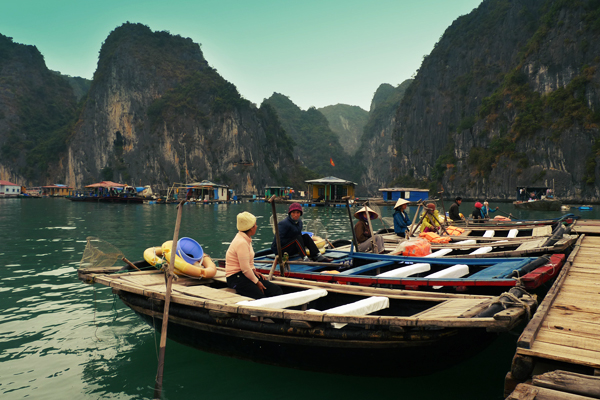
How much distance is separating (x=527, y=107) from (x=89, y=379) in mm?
80227

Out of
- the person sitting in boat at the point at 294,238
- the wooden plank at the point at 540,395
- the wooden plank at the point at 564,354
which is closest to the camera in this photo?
the wooden plank at the point at 540,395

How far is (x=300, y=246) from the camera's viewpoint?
7.57 metres

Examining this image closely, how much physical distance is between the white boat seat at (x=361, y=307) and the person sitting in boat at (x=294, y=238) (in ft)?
8.54

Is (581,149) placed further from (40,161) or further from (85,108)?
(40,161)

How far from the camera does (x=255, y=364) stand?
5188mm

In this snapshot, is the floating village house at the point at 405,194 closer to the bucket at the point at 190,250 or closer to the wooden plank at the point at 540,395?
the bucket at the point at 190,250

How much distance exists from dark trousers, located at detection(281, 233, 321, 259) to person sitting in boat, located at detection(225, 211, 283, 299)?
1982 millimetres

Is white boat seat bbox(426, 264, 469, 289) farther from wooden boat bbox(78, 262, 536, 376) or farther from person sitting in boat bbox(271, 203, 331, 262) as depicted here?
person sitting in boat bbox(271, 203, 331, 262)

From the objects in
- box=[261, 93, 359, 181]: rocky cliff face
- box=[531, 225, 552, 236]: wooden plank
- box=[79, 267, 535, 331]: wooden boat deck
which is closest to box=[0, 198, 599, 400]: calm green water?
box=[79, 267, 535, 331]: wooden boat deck

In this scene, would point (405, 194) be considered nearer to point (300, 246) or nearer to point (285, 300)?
point (300, 246)

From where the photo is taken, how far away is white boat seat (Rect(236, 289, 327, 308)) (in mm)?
4621

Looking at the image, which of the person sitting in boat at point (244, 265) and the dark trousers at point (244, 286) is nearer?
the person sitting in boat at point (244, 265)

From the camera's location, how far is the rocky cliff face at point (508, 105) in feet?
195

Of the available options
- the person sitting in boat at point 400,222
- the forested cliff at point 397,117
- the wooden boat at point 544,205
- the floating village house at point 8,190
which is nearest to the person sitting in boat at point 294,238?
the person sitting in boat at point 400,222
